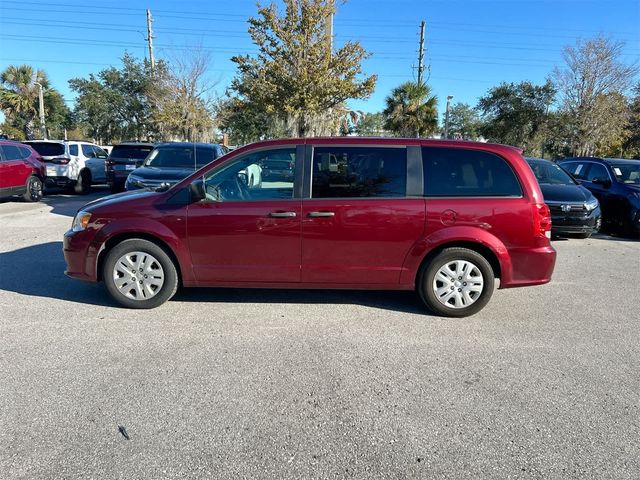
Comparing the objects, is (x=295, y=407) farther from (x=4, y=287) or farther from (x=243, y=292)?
(x=4, y=287)

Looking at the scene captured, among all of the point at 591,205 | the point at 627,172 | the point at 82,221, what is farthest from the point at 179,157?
the point at 627,172

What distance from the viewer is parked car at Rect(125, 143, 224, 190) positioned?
9.72 meters

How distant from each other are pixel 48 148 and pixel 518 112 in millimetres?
25378

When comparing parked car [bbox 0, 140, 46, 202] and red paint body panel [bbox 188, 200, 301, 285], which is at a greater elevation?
parked car [bbox 0, 140, 46, 202]

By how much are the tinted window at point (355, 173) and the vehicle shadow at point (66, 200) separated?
8.73 metres

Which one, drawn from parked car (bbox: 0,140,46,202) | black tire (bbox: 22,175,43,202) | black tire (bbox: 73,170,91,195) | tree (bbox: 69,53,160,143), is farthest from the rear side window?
tree (bbox: 69,53,160,143)

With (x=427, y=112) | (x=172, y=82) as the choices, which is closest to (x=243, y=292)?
(x=427, y=112)

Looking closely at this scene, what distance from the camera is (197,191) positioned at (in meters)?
4.46

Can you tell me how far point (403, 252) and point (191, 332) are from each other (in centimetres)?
219

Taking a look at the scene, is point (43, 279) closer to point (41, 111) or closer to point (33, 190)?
point (33, 190)

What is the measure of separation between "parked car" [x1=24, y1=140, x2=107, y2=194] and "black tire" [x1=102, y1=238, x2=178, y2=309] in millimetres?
11850

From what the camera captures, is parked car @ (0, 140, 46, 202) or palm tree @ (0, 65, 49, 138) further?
palm tree @ (0, 65, 49, 138)

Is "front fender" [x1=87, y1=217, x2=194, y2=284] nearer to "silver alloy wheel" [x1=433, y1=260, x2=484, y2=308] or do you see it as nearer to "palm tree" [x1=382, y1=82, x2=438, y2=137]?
"silver alloy wheel" [x1=433, y1=260, x2=484, y2=308]

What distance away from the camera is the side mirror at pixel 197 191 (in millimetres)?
4461
